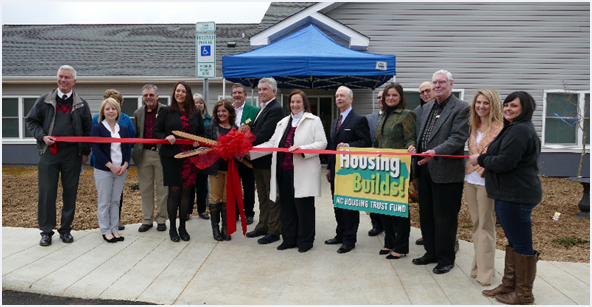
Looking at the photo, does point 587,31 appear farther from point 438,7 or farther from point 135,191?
point 135,191

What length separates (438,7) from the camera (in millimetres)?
12492

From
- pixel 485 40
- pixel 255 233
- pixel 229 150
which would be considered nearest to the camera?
pixel 229 150

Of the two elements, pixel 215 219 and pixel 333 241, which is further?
pixel 215 219

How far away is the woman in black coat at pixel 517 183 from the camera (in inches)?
131

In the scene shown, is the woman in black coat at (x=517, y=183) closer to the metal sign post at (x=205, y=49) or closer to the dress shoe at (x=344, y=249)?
the dress shoe at (x=344, y=249)

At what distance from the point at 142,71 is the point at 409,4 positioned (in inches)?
350

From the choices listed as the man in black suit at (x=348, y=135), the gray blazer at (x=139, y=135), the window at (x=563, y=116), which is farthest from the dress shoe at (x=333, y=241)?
the window at (x=563, y=116)

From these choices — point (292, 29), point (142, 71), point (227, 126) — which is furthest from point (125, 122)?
point (142, 71)

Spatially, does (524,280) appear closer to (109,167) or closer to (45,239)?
(109,167)

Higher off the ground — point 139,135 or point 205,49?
point 205,49

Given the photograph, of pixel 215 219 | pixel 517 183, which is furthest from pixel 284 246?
pixel 517 183

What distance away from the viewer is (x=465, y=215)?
23.9 ft

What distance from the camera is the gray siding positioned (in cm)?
1244

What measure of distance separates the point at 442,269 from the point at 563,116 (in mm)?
11048
